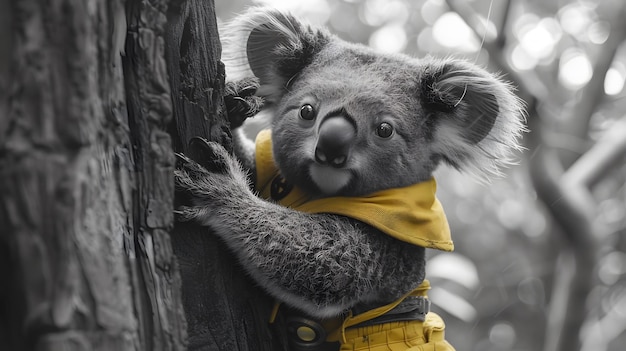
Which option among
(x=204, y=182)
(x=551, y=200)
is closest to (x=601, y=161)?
(x=551, y=200)

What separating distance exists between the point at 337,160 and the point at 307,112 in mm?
256

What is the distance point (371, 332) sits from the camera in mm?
2252

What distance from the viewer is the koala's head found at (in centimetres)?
221

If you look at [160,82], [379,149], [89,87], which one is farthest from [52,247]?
[379,149]

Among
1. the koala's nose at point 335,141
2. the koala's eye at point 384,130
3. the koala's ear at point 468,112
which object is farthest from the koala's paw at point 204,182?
the koala's ear at point 468,112

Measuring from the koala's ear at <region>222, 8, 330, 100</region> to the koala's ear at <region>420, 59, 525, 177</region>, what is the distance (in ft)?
1.61

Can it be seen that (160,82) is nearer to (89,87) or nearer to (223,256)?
(89,87)

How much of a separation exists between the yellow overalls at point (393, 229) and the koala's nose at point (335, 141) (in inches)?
7.9

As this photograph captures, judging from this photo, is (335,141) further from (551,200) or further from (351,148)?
(551,200)

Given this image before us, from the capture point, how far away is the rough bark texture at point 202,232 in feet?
5.61

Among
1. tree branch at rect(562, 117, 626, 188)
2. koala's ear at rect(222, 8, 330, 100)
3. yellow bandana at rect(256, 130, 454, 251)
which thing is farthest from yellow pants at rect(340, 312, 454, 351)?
tree branch at rect(562, 117, 626, 188)

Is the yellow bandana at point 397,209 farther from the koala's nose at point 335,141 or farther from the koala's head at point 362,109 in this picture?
the koala's nose at point 335,141

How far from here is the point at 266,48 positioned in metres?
2.58

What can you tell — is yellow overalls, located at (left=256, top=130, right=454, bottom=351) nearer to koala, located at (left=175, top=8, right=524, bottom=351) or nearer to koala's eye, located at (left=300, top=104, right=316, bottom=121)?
koala, located at (left=175, top=8, right=524, bottom=351)
